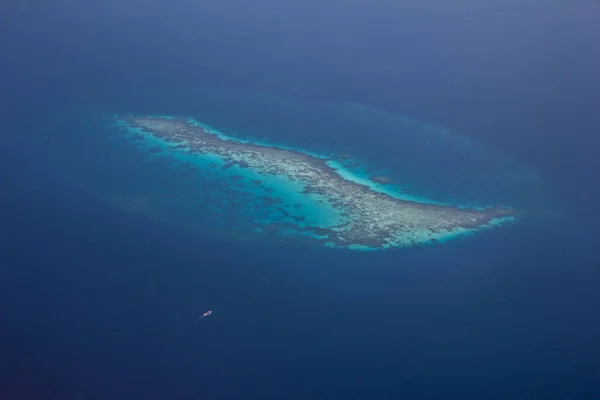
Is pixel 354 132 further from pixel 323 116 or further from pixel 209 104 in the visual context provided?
pixel 209 104

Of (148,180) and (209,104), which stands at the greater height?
(209,104)

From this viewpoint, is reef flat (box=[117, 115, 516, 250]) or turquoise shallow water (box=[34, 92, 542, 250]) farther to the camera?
turquoise shallow water (box=[34, 92, 542, 250])

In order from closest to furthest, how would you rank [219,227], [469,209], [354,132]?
1. [219,227]
2. [469,209]
3. [354,132]

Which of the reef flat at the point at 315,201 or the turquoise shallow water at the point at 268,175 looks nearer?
the reef flat at the point at 315,201

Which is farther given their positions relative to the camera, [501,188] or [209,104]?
[209,104]

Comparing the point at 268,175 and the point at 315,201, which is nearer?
the point at 315,201

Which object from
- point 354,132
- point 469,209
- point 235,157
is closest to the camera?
point 469,209

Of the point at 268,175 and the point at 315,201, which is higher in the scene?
the point at 268,175

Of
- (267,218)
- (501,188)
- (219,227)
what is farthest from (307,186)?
(501,188)
